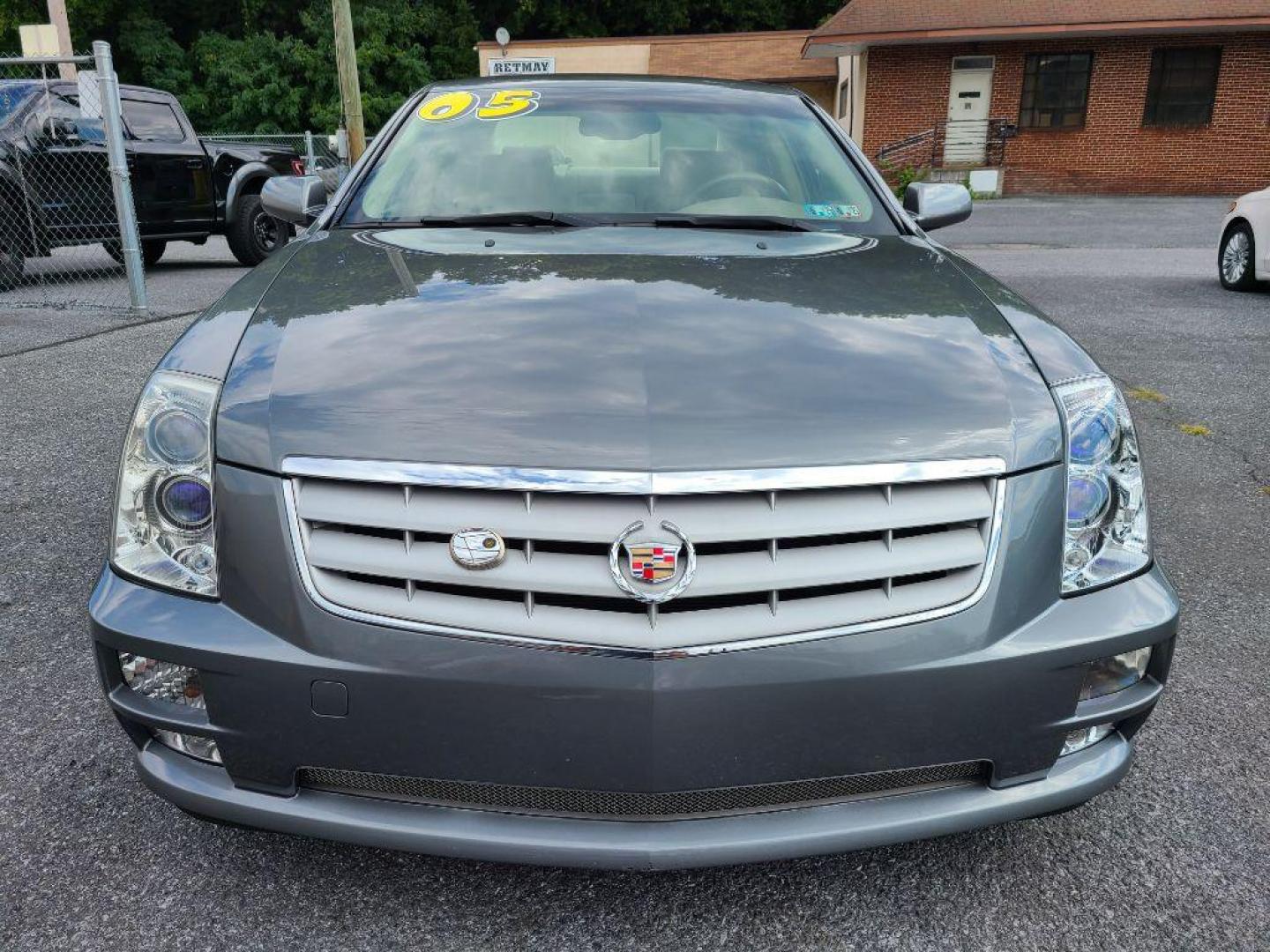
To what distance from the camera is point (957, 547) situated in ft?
5.41

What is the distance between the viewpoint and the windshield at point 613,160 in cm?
292

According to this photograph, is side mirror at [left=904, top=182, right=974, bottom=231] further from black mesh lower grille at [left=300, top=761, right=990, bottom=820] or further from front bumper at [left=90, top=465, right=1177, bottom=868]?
black mesh lower grille at [left=300, top=761, right=990, bottom=820]

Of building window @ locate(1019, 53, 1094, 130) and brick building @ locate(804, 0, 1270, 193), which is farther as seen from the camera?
building window @ locate(1019, 53, 1094, 130)

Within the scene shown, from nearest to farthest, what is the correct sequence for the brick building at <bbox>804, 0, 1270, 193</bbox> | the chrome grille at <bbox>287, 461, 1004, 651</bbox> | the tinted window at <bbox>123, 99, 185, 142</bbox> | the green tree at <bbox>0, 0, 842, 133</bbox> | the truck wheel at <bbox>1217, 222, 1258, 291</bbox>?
the chrome grille at <bbox>287, 461, 1004, 651</bbox>
the truck wheel at <bbox>1217, 222, 1258, 291</bbox>
the tinted window at <bbox>123, 99, 185, 142</bbox>
the brick building at <bbox>804, 0, 1270, 193</bbox>
the green tree at <bbox>0, 0, 842, 133</bbox>

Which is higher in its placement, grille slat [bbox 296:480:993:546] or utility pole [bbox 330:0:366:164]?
utility pole [bbox 330:0:366:164]

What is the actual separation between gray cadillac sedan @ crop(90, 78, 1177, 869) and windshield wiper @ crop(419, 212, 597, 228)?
92 cm

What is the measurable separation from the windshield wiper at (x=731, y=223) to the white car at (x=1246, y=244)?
8.15m

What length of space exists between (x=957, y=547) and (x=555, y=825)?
0.77 metres

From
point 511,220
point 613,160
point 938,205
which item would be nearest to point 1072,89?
point 938,205

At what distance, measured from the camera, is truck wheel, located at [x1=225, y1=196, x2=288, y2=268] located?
1130 centimetres

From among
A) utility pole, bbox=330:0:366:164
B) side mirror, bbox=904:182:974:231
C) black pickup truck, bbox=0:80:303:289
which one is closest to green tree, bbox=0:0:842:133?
utility pole, bbox=330:0:366:164

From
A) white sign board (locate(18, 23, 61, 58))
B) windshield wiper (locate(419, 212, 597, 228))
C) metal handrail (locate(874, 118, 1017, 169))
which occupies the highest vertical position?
white sign board (locate(18, 23, 61, 58))

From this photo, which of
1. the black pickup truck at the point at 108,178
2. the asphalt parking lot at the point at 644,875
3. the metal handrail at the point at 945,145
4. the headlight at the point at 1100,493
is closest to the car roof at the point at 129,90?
the black pickup truck at the point at 108,178

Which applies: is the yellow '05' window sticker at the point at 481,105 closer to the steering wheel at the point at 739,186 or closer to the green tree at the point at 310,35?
the steering wheel at the point at 739,186
